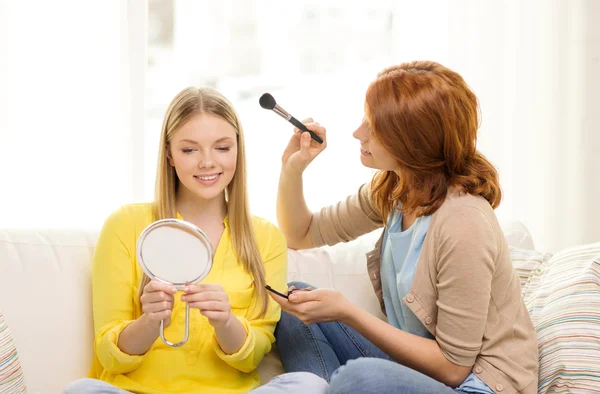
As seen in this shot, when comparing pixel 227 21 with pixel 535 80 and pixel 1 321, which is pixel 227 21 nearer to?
pixel 535 80

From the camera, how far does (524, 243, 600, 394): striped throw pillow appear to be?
1679 millimetres

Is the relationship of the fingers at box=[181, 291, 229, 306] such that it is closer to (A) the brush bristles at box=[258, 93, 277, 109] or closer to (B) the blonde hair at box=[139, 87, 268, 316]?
(B) the blonde hair at box=[139, 87, 268, 316]

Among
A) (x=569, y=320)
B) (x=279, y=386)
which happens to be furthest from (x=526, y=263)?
(x=279, y=386)

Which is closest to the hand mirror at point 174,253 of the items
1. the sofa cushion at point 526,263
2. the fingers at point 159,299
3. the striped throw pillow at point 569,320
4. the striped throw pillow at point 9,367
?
the fingers at point 159,299

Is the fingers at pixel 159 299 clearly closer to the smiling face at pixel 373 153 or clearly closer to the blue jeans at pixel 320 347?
the blue jeans at pixel 320 347

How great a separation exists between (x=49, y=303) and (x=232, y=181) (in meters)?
0.54

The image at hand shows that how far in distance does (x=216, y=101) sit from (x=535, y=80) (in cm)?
170

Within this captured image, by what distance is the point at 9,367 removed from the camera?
162 cm

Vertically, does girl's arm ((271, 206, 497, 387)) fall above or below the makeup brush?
below

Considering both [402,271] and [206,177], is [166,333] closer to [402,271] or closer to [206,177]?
[206,177]

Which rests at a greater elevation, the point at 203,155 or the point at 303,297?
the point at 203,155

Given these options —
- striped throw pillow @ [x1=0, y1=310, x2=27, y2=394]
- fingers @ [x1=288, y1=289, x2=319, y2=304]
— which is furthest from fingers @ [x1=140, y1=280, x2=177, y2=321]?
striped throw pillow @ [x1=0, y1=310, x2=27, y2=394]

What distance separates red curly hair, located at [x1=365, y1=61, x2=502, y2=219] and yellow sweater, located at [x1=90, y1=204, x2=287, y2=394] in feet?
1.52

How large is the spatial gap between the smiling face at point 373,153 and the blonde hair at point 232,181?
0.97 ft
